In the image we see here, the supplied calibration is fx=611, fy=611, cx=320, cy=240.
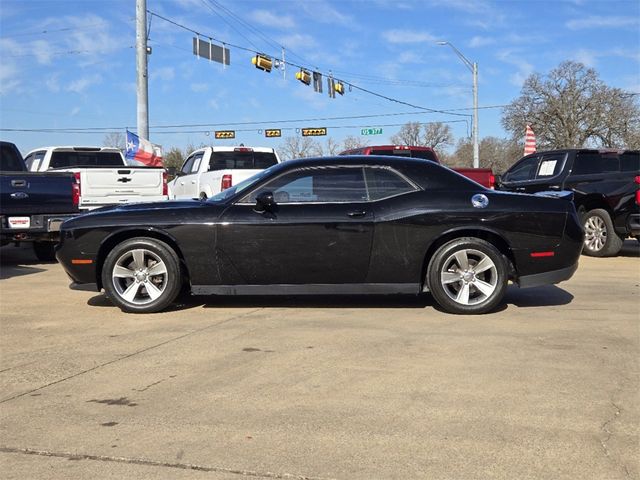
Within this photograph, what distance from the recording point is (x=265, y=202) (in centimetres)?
600

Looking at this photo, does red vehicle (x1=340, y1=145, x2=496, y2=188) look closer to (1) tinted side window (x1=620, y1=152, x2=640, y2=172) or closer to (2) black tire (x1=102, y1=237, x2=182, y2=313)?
(1) tinted side window (x1=620, y1=152, x2=640, y2=172)

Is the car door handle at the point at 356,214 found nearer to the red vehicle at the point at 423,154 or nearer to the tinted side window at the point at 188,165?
the red vehicle at the point at 423,154

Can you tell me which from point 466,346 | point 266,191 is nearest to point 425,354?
point 466,346

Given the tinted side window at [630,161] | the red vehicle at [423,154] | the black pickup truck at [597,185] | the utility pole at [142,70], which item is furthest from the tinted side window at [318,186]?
the utility pole at [142,70]

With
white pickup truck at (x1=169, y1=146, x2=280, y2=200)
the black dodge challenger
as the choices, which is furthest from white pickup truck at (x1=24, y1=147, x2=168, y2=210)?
the black dodge challenger

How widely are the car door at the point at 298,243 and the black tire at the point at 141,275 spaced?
59 cm

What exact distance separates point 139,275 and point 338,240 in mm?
2068

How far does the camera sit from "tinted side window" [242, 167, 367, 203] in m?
6.21

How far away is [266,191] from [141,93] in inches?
509

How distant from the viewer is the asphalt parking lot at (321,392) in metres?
3.08

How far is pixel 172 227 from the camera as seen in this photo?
241 inches

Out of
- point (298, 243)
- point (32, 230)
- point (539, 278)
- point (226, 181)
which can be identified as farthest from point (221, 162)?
point (539, 278)

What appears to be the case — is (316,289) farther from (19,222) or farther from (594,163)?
(594,163)

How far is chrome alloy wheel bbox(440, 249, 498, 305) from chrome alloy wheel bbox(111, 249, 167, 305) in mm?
2869
